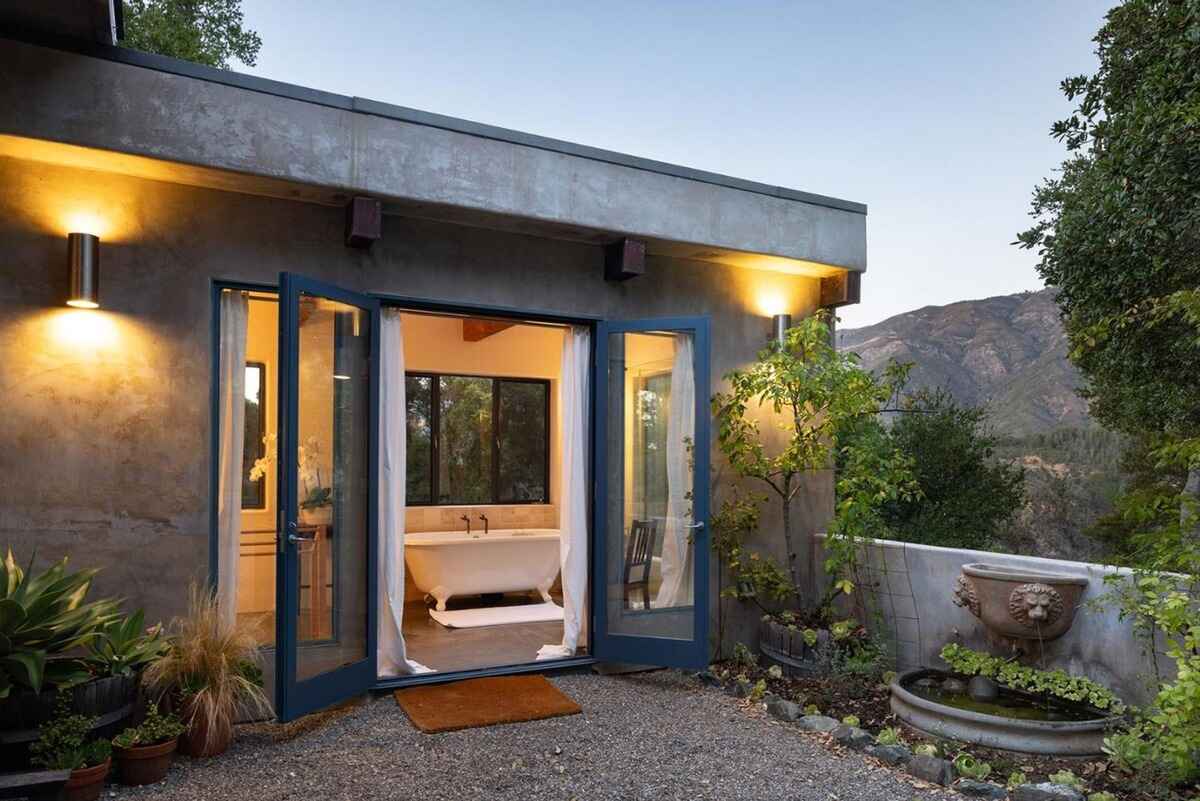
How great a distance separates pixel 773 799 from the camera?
336cm

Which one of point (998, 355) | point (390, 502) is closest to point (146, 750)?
point (390, 502)

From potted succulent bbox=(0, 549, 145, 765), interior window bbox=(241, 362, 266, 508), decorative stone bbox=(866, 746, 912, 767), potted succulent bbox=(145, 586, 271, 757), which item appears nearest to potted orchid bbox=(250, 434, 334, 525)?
potted succulent bbox=(145, 586, 271, 757)

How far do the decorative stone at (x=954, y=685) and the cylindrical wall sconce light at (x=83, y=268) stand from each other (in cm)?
500

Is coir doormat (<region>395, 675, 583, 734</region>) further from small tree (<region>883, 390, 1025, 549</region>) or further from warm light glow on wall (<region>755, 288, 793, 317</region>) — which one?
small tree (<region>883, 390, 1025, 549</region>)

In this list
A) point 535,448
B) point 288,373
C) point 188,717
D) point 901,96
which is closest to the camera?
point 188,717

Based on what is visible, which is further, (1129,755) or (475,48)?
(475,48)

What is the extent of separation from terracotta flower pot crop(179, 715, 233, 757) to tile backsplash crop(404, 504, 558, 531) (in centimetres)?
428

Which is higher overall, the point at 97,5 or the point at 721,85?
the point at 721,85

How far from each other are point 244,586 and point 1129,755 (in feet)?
16.4

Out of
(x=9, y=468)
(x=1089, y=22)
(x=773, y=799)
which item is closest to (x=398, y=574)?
(x=9, y=468)

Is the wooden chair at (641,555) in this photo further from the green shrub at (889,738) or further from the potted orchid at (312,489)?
the potted orchid at (312,489)

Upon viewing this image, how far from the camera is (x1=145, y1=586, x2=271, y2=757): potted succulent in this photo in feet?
11.9

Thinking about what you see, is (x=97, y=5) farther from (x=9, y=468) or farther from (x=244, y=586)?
(x=244, y=586)

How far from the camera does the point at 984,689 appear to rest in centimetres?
436
